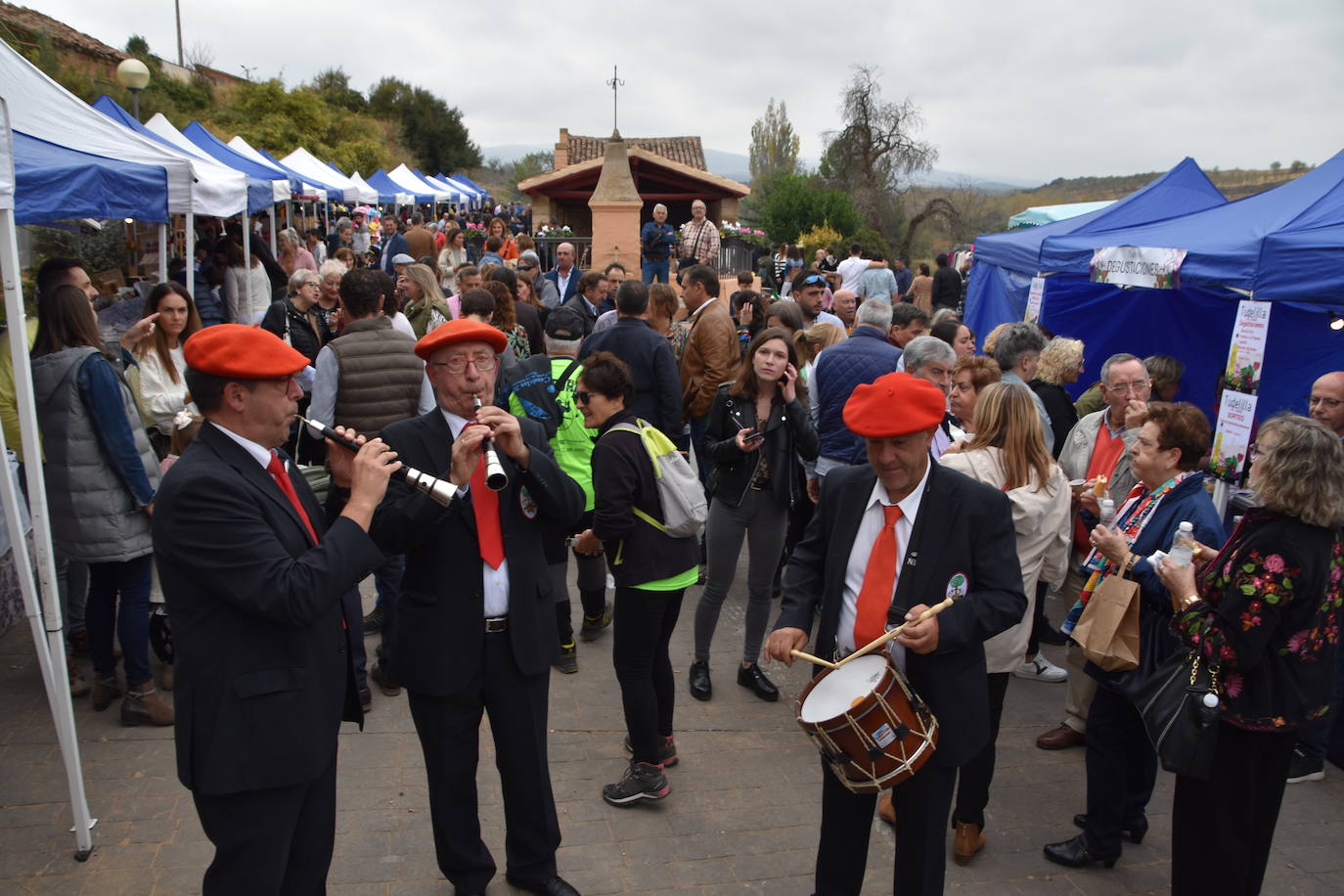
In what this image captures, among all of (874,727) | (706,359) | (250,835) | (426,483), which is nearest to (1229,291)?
(706,359)

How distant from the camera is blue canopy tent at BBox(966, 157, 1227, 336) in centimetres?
855

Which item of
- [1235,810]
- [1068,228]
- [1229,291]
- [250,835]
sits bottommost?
[1235,810]

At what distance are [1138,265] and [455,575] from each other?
19.9 ft

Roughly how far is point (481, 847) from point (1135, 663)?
252cm

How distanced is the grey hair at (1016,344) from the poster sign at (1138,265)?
1394mm

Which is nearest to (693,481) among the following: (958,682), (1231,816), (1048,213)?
(958,682)

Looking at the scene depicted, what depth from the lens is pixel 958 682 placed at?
289cm

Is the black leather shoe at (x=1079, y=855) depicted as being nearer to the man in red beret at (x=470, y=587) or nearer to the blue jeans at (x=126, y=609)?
the man in red beret at (x=470, y=587)

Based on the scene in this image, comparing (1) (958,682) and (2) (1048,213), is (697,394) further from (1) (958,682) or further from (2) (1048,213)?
(2) (1048,213)

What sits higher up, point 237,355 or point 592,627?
point 237,355

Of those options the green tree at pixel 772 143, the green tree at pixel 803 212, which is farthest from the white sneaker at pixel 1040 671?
the green tree at pixel 772 143

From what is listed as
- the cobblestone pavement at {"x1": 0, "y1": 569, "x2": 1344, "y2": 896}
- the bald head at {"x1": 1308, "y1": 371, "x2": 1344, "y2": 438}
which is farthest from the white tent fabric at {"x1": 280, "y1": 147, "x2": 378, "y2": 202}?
the bald head at {"x1": 1308, "y1": 371, "x2": 1344, "y2": 438}

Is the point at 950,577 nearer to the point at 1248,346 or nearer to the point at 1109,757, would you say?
the point at 1109,757

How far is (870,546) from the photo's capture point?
296 centimetres
